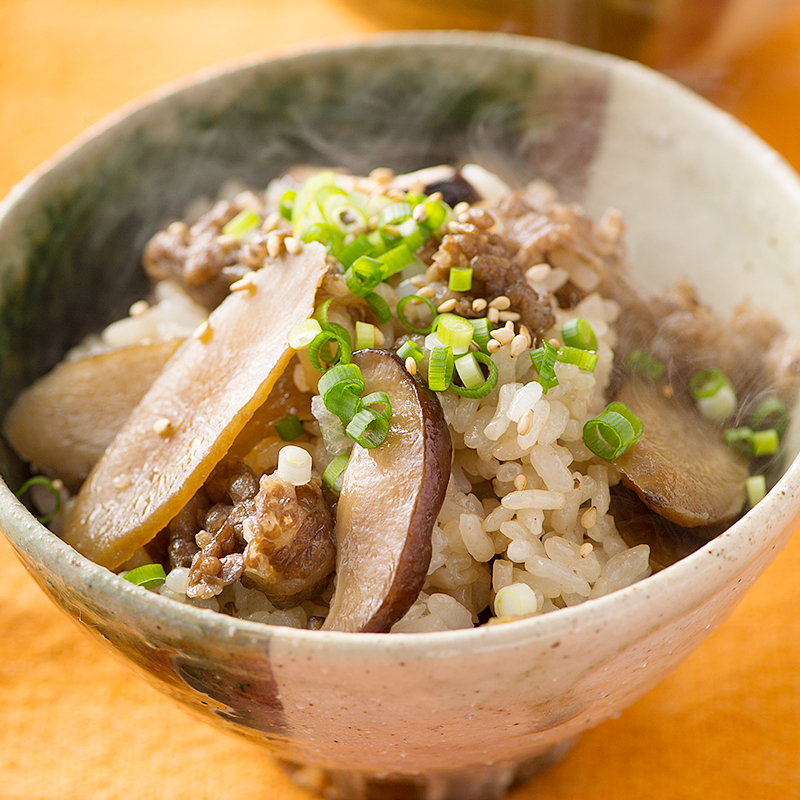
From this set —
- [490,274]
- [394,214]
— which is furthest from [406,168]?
[490,274]

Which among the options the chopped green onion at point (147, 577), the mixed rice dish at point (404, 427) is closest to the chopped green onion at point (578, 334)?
the mixed rice dish at point (404, 427)

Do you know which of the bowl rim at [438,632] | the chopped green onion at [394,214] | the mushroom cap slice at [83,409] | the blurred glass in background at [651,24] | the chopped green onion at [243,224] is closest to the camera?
the bowl rim at [438,632]

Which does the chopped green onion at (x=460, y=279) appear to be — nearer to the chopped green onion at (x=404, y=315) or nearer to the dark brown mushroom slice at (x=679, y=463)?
the chopped green onion at (x=404, y=315)

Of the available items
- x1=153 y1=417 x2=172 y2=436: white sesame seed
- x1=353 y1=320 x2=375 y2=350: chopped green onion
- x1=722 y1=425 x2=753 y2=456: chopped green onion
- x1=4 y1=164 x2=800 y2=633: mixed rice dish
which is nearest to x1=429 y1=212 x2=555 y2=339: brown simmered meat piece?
x1=4 y1=164 x2=800 y2=633: mixed rice dish

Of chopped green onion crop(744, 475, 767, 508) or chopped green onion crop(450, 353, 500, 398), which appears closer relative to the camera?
chopped green onion crop(450, 353, 500, 398)

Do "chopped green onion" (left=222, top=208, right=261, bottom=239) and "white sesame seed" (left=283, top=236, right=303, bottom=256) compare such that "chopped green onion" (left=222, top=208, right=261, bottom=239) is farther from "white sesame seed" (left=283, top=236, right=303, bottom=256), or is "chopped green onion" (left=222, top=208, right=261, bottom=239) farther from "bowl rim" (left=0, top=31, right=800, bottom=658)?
"bowl rim" (left=0, top=31, right=800, bottom=658)

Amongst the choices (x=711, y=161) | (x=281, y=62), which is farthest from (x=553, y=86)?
(x=281, y=62)
